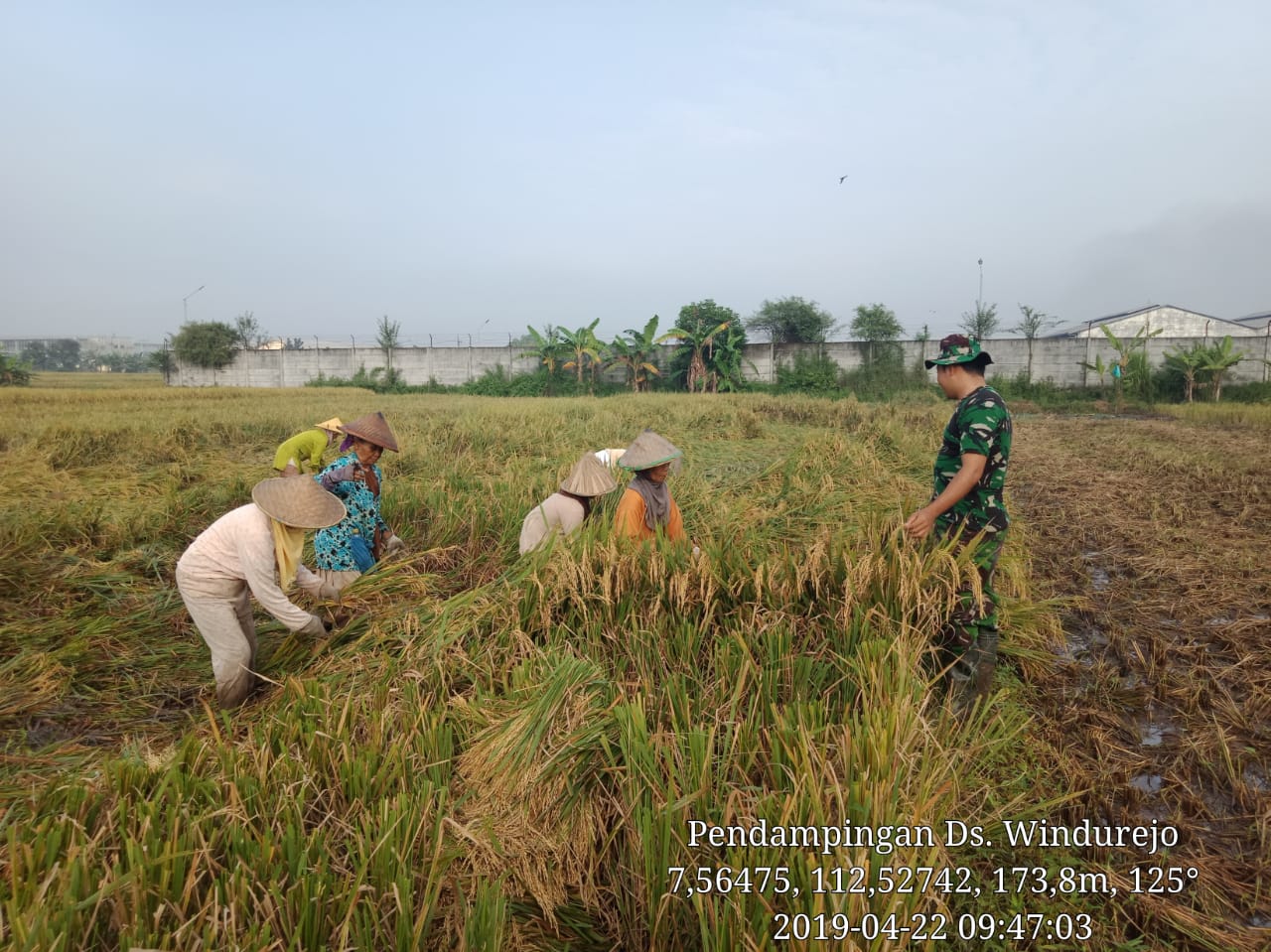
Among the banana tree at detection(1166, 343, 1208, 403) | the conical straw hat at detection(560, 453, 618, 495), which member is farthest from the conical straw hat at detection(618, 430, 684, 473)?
the banana tree at detection(1166, 343, 1208, 403)

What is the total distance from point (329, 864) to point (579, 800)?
2.15ft

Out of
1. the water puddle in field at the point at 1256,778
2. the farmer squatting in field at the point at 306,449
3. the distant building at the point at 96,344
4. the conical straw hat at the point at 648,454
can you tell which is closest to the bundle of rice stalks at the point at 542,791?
the conical straw hat at the point at 648,454

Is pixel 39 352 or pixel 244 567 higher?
pixel 39 352

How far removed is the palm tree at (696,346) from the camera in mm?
22266

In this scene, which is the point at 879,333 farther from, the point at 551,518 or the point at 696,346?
the point at 551,518

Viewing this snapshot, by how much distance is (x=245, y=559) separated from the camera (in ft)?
8.98

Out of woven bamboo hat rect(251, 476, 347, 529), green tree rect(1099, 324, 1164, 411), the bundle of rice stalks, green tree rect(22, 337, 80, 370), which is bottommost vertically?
the bundle of rice stalks

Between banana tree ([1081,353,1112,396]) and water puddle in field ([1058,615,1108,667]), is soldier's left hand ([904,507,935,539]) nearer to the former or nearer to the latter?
water puddle in field ([1058,615,1108,667])

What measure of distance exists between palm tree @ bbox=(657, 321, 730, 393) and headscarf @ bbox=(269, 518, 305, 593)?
20.0m

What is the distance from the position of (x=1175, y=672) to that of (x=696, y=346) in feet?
67.8

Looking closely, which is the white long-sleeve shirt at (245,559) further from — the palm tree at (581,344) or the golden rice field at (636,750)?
the palm tree at (581,344)

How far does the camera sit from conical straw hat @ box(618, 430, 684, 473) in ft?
11.0

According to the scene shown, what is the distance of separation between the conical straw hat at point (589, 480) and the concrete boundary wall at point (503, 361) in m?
20.1

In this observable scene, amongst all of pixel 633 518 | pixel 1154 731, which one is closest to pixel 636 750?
pixel 633 518
